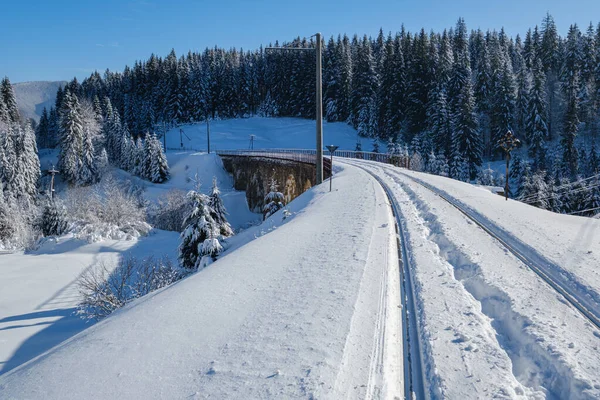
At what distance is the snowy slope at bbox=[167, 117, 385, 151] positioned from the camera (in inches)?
3243

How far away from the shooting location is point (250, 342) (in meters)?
4.36

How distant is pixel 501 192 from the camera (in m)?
22.5

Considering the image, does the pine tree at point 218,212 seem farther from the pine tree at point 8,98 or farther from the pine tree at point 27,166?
the pine tree at point 8,98

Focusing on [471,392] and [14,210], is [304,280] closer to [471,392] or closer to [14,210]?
[471,392]

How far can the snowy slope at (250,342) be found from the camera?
362 cm

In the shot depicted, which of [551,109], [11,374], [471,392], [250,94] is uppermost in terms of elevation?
[250,94]

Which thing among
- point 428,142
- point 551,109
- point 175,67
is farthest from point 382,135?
point 175,67

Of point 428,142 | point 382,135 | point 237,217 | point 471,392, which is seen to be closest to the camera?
point 471,392

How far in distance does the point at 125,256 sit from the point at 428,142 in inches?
2040

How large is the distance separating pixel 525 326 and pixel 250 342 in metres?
3.16

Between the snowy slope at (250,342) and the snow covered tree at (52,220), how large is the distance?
109 feet

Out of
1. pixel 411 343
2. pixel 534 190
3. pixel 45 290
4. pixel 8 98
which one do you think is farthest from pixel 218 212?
pixel 8 98

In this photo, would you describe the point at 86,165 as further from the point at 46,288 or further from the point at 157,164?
the point at 46,288

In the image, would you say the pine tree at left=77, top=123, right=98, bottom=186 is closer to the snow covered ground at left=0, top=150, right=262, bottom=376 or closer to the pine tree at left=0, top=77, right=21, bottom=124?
the pine tree at left=0, top=77, right=21, bottom=124
